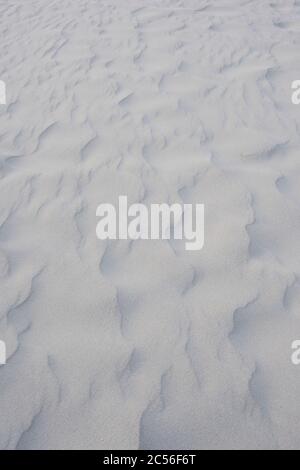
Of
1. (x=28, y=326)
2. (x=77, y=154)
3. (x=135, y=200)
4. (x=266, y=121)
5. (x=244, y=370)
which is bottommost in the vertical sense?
(x=244, y=370)

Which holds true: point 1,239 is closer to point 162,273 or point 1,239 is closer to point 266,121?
point 162,273

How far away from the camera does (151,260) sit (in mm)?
2221

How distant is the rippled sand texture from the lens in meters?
1.62

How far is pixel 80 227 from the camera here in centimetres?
244

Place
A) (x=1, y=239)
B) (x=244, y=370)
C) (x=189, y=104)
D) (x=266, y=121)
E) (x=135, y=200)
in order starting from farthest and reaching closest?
(x=189, y=104) < (x=266, y=121) < (x=135, y=200) < (x=1, y=239) < (x=244, y=370)

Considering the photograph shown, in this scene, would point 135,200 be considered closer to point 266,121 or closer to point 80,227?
point 80,227

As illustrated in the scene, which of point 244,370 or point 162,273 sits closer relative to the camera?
point 244,370

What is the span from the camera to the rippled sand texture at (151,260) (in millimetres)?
1624

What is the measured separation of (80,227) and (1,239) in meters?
0.45

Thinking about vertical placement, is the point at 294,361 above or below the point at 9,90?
below

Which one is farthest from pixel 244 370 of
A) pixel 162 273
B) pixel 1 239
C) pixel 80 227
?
pixel 1 239

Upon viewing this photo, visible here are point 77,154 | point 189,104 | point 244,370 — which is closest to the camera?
point 244,370

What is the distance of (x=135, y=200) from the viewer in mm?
2621

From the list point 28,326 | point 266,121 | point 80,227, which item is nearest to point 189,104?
point 266,121
